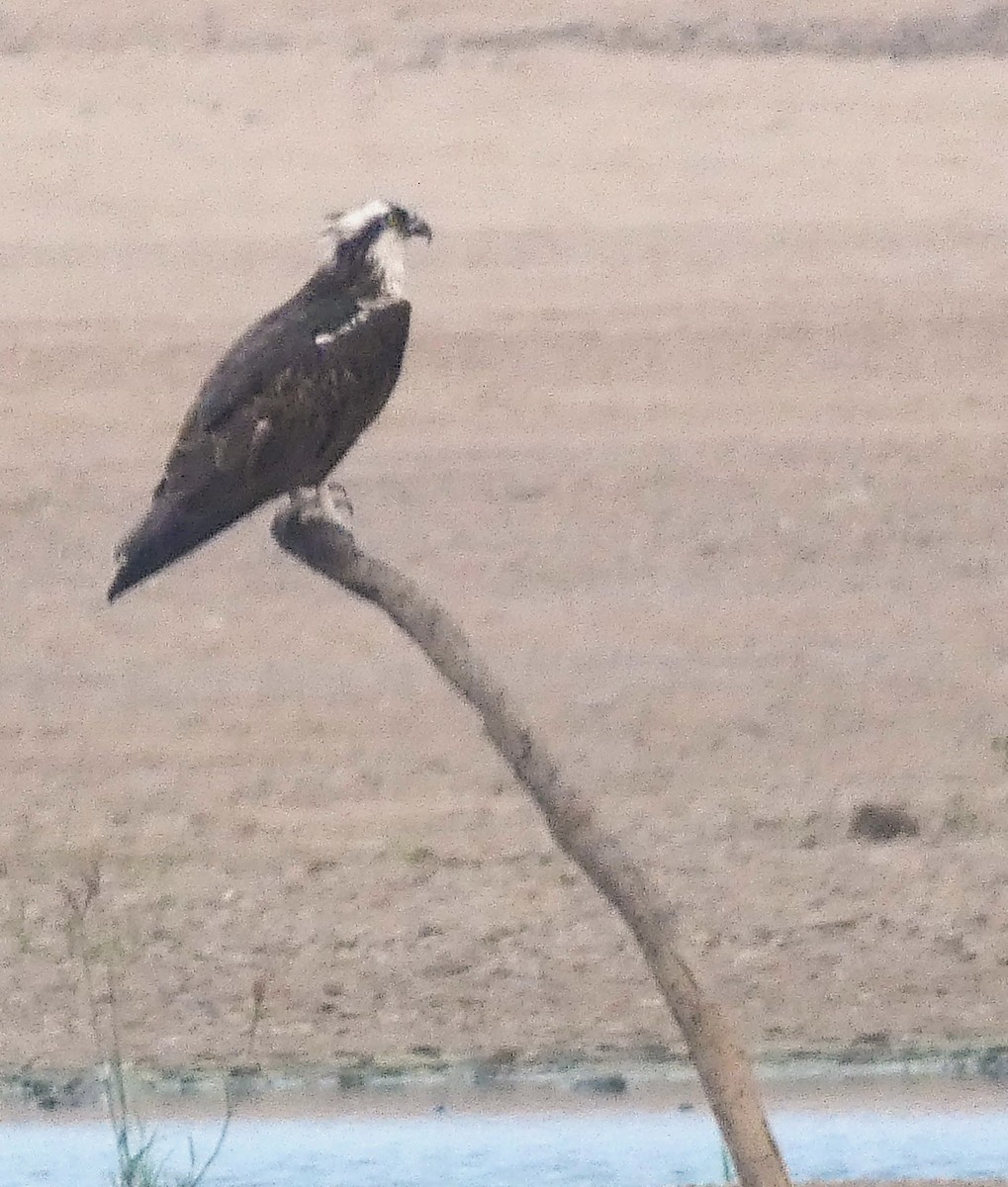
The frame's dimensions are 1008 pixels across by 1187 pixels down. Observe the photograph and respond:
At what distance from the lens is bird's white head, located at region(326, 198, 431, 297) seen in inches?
159

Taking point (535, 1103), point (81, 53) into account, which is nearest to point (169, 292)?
point (81, 53)

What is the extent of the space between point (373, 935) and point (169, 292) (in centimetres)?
321

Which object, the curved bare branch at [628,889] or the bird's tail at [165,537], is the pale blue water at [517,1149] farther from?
the curved bare branch at [628,889]

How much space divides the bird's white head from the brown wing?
0.17ft

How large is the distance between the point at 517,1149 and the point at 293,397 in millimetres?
1004

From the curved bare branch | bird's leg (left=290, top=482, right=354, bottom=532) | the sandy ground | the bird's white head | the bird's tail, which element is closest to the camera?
the curved bare branch

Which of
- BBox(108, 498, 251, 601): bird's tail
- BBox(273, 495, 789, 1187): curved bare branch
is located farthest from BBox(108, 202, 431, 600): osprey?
BBox(273, 495, 789, 1187): curved bare branch

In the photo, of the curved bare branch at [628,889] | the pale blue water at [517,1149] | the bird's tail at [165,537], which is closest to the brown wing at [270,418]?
the bird's tail at [165,537]

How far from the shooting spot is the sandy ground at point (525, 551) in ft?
16.2

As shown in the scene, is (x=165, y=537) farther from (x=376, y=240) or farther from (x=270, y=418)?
(x=376, y=240)

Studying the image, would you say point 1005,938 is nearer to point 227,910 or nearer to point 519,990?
point 519,990

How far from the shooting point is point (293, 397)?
386 centimetres

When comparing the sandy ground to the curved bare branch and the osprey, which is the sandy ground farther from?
the curved bare branch

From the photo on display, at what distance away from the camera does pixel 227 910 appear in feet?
16.9
